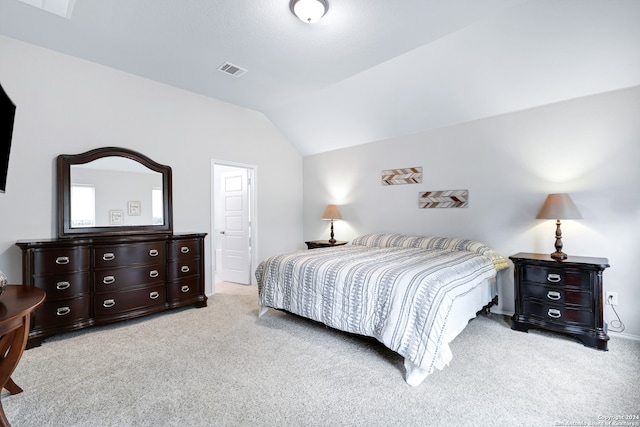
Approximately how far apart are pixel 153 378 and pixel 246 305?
5.64 ft

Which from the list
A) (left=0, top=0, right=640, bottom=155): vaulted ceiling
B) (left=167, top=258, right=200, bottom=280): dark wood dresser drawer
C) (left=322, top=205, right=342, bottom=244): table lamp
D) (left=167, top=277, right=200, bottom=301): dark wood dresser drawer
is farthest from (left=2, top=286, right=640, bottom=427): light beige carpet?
(left=0, top=0, right=640, bottom=155): vaulted ceiling

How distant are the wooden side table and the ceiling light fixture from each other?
2.40 meters

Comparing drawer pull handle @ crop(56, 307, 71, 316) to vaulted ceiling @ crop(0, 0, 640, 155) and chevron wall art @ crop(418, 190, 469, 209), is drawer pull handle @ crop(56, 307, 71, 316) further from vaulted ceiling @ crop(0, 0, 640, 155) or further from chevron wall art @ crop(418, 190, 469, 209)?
chevron wall art @ crop(418, 190, 469, 209)

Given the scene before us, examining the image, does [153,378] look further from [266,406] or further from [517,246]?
[517,246]

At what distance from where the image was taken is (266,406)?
1.78 meters

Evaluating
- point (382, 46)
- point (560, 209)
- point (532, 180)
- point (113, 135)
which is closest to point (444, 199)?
point (532, 180)

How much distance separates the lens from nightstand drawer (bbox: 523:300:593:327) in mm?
2562

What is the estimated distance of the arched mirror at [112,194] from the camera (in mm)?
3119

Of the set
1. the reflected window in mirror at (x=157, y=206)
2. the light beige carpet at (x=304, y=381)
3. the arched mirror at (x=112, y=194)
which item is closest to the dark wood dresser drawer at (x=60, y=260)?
the arched mirror at (x=112, y=194)

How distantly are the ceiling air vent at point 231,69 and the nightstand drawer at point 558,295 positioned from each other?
365cm

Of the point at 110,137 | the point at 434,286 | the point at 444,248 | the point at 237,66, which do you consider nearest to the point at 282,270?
the point at 434,286

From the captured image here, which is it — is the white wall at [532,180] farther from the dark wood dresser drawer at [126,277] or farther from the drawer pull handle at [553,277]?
the dark wood dresser drawer at [126,277]

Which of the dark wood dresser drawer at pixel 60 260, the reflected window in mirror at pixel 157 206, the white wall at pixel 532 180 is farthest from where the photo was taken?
the reflected window in mirror at pixel 157 206

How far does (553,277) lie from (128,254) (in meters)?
4.08
